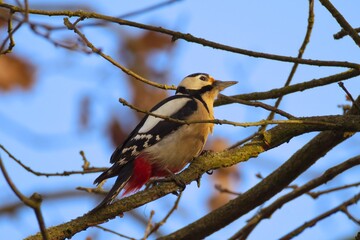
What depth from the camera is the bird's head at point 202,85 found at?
524cm

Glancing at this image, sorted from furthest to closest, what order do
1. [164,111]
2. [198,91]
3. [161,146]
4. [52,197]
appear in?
[52,197] < [198,91] < [164,111] < [161,146]

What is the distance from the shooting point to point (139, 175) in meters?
4.40

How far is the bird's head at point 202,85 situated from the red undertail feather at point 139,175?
0.93 metres

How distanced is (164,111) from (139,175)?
1.80 feet

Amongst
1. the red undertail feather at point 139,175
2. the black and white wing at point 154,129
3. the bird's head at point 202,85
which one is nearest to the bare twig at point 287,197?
the red undertail feather at point 139,175

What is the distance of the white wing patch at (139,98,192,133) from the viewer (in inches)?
183

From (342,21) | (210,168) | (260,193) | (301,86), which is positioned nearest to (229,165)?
(210,168)

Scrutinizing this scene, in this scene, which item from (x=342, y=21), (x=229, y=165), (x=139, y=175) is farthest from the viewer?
(x=139, y=175)

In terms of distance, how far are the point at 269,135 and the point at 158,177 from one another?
1.27 m

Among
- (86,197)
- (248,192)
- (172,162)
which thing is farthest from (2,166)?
(86,197)

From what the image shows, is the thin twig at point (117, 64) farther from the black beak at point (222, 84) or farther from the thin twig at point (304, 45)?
the black beak at point (222, 84)

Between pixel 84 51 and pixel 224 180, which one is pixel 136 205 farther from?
pixel 224 180

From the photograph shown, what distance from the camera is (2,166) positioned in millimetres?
2176

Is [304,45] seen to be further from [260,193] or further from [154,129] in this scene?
[154,129]
